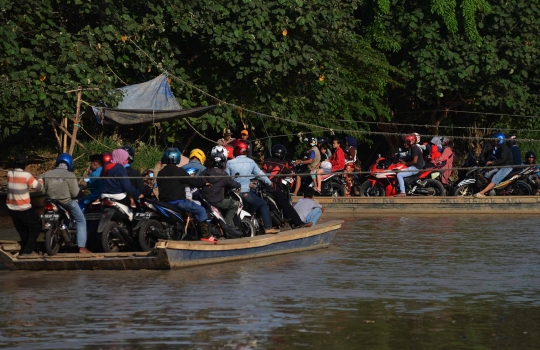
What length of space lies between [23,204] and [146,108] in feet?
26.3

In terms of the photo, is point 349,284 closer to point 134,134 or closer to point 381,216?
point 381,216

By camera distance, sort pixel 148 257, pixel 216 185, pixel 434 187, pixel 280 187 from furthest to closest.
Result: pixel 434 187 < pixel 280 187 < pixel 216 185 < pixel 148 257

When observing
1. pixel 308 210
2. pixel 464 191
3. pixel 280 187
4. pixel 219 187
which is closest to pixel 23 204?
pixel 219 187

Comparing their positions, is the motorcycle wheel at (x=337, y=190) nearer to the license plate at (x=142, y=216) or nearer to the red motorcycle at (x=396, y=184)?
the red motorcycle at (x=396, y=184)

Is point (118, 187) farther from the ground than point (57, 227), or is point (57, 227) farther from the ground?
point (118, 187)

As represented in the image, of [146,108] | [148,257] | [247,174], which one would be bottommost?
[148,257]

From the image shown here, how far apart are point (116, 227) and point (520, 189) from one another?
37.7 ft

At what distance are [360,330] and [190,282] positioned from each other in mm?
3143

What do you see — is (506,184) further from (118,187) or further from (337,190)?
(118,187)

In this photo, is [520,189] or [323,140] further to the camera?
[323,140]

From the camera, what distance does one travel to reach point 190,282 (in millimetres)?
12242

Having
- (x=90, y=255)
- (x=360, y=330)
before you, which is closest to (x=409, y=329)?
(x=360, y=330)

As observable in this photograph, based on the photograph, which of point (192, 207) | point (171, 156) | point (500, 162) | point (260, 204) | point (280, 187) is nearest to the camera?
point (192, 207)

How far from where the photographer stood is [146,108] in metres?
21.0
